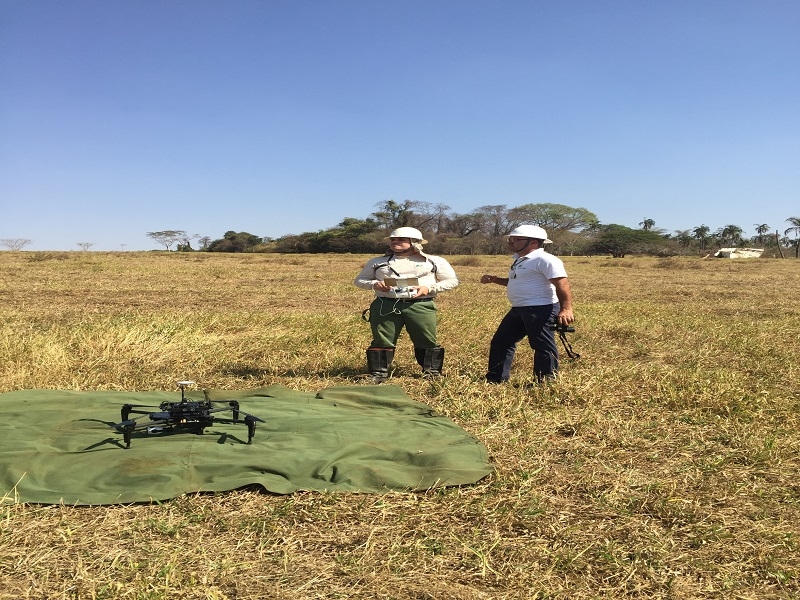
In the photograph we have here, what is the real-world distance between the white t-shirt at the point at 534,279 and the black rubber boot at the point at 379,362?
1400mm

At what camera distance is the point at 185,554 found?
2.70m

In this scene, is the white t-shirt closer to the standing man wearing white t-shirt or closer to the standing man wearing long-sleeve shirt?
the standing man wearing white t-shirt

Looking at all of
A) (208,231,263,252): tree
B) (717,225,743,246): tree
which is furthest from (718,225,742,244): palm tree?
(208,231,263,252): tree

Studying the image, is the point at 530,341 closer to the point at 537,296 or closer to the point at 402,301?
the point at 537,296

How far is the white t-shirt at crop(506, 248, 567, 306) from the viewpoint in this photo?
5.55 metres

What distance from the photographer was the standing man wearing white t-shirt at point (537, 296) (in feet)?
18.1

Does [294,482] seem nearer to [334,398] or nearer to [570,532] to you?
[570,532]

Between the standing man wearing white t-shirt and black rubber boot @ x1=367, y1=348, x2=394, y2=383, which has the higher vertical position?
the standing man wearing white t-shirt

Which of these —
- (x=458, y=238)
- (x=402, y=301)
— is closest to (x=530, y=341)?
(x=402, y=301)

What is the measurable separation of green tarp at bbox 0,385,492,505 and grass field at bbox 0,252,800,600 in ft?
0.42

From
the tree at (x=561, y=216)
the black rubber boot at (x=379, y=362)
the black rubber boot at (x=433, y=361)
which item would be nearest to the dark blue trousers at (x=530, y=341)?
the black rubber boot at (x=433, y=361)

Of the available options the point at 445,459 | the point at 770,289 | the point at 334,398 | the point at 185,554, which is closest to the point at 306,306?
the point at 334,398

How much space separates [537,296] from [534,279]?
16cm

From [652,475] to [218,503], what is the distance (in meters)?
2.52
